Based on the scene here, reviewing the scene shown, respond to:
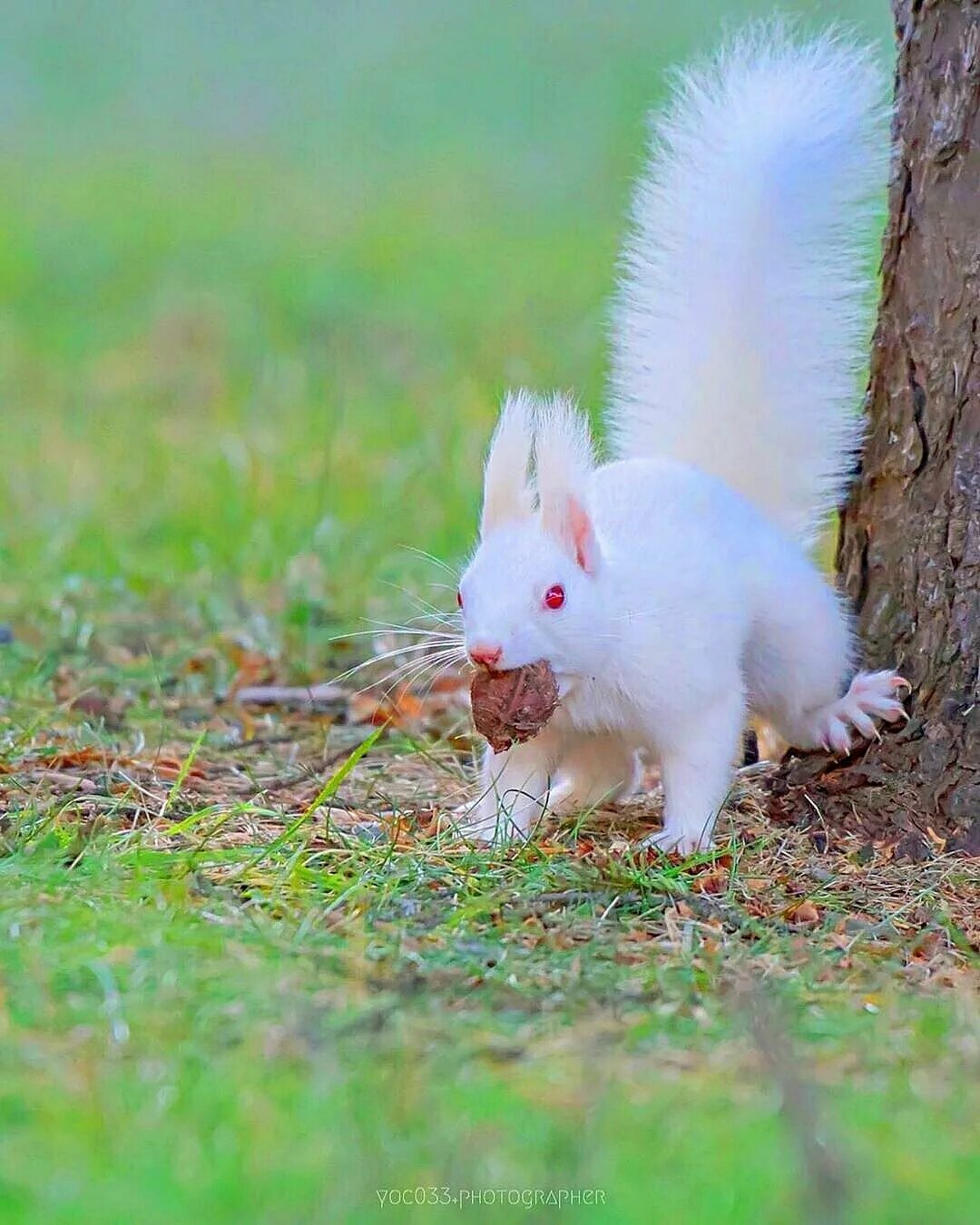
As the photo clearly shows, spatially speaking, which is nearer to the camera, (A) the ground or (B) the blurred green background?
(A) the ground

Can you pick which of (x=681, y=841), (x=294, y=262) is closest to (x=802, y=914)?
(x=681, y=841)

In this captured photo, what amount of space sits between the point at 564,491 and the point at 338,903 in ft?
2.23

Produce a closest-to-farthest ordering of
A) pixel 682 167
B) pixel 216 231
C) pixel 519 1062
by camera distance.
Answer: pixel 519 1062
pixel 682 167
pixel 216 231

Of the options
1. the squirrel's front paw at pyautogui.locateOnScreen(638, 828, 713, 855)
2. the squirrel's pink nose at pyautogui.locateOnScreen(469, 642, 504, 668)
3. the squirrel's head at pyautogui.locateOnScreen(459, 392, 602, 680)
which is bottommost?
the squirrel's front paw at pyautogui.locateOnScreen(638, 828, 713, 855)

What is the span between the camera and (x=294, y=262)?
834 cm

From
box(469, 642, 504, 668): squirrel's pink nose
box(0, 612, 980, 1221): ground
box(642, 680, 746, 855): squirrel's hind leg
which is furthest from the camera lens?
box(642, 680, 746, 855): squirrel's hind leg

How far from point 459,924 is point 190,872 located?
0.39 metres

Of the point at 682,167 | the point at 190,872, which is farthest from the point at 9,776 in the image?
the point at 682,167

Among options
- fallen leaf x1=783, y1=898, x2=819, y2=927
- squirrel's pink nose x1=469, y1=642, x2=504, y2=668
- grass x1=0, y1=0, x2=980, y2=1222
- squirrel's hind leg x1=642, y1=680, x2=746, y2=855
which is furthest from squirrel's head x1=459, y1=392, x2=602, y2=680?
fallen leaf x1=783, y1=898, x2=819, y2=927

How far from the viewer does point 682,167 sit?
3238 millimetres

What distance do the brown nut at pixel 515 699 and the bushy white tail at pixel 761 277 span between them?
0.75 metres

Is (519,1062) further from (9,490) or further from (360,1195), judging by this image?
(9,490)

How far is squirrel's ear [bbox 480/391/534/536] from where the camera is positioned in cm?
273

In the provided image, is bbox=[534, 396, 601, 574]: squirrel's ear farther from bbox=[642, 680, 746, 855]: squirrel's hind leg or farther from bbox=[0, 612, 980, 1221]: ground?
bbox=[0, 612, 980, 1221]: ground
